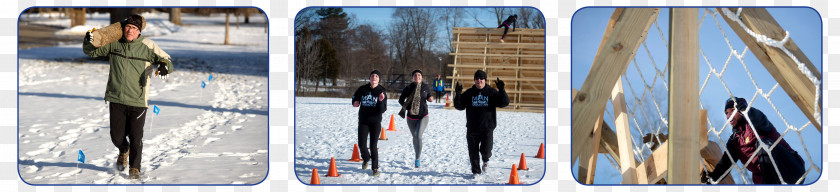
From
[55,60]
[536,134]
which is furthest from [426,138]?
[55,60]

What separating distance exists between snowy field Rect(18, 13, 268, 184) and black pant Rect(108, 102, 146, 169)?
155mm

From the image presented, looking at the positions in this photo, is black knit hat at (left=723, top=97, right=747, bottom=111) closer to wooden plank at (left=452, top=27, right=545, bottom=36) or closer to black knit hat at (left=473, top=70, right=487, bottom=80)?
wooden plank at (left=452, top=27, right=545, bottom=36)

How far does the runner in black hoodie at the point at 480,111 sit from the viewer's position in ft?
13.4

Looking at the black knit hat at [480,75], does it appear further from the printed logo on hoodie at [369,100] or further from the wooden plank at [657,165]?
the wooden plank at [657,165]

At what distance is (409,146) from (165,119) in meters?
3.95

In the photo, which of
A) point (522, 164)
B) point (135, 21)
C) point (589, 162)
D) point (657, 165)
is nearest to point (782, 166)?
point (657, 165)

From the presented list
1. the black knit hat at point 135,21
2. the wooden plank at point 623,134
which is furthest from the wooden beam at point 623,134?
the black knit hat at point 135,21

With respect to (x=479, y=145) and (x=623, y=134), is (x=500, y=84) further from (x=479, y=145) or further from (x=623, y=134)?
(x=623, y=134)

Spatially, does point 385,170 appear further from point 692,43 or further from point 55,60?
point 55,60

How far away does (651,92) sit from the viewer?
388 centimetres

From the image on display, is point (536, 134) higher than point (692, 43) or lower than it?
lower

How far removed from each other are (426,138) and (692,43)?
1.81 m

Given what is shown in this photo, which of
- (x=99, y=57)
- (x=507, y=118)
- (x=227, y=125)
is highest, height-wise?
(x=99, y=57)

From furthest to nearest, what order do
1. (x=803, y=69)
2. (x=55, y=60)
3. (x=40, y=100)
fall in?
(x=55, y=60) < (x=40, y=100) < (x=803, y=69)
